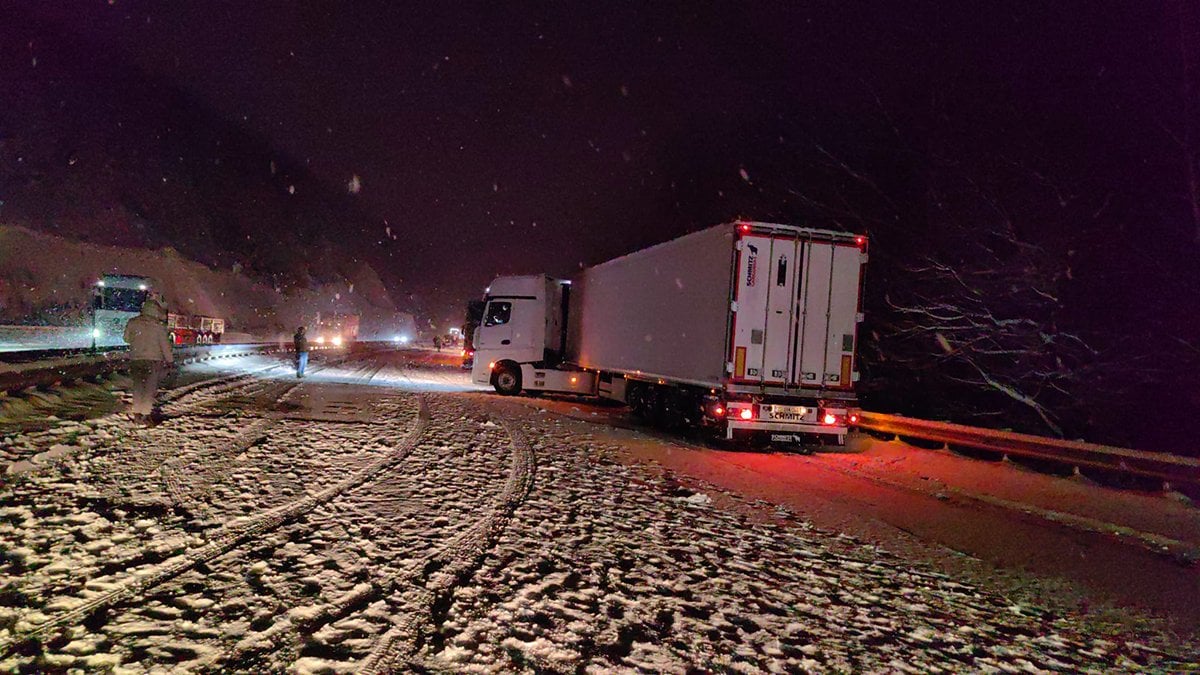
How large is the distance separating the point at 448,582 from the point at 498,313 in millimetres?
15526

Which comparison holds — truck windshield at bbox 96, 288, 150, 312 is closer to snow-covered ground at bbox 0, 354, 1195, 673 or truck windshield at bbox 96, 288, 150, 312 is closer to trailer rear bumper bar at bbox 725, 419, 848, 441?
snow-covered ground at bbox 0, 354, 1195, 673

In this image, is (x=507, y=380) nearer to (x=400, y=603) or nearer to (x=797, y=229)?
(x=797, y=229)

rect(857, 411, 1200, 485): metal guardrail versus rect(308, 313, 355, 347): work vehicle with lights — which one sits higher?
rect(308, 313, 355, 347): work vehicle with lights

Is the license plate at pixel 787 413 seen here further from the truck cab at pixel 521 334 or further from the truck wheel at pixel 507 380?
the truck wheel at pixel 507 380

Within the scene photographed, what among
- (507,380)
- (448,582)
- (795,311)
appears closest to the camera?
(448,582)

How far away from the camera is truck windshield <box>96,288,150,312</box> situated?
100 feet

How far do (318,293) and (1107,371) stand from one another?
86.4 metres

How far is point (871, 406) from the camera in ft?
90.2

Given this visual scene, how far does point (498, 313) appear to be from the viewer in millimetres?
19750

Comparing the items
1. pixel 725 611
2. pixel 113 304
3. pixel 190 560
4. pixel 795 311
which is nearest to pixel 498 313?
pixel 795 311

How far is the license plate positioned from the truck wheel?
10213 mm

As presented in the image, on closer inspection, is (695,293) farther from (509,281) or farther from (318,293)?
(318,293)

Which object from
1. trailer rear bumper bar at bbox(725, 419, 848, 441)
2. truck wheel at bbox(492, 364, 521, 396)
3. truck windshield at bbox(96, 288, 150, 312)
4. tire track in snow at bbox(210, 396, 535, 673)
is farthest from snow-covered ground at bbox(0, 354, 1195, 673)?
truck windshield at bbox(96, 288, 150, 312)

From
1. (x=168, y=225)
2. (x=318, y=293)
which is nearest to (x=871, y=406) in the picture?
(x=168, y=225)
